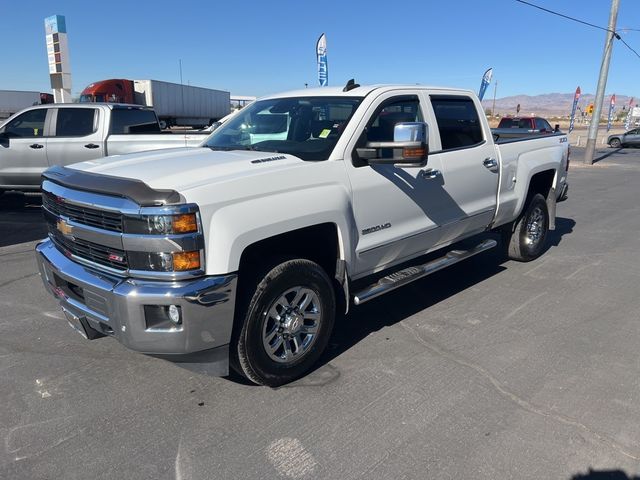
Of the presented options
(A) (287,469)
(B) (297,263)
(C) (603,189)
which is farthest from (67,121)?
(C) (603,189)

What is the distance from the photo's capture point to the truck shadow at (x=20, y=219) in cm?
751

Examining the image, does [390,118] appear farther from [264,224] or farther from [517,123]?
[517,123]

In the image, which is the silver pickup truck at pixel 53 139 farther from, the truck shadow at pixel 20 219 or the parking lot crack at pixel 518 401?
the parking lot crack at pixel 518 401

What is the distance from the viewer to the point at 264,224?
304 cm

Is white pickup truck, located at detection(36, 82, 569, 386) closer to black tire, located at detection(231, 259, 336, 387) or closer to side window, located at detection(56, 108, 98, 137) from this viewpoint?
black tire, located at detection(231, 259, 336, 387)

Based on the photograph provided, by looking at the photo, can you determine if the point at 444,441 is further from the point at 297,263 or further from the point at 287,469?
the point at 297,263

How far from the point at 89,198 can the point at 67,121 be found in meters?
7.14

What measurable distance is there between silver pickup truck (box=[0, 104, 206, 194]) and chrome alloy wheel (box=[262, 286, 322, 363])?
6561mm

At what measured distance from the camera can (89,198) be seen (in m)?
3.05

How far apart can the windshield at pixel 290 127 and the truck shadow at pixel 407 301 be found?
152 centimetres

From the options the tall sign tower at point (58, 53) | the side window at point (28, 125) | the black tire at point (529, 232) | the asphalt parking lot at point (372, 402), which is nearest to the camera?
the asphalt parking lot at point (372, 402)

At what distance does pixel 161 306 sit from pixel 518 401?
7.50 feet

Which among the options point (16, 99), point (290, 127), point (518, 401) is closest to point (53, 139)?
point (290, 127)

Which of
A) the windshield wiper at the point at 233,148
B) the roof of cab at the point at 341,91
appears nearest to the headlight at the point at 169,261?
the windshield wiper at the point at 233,148
